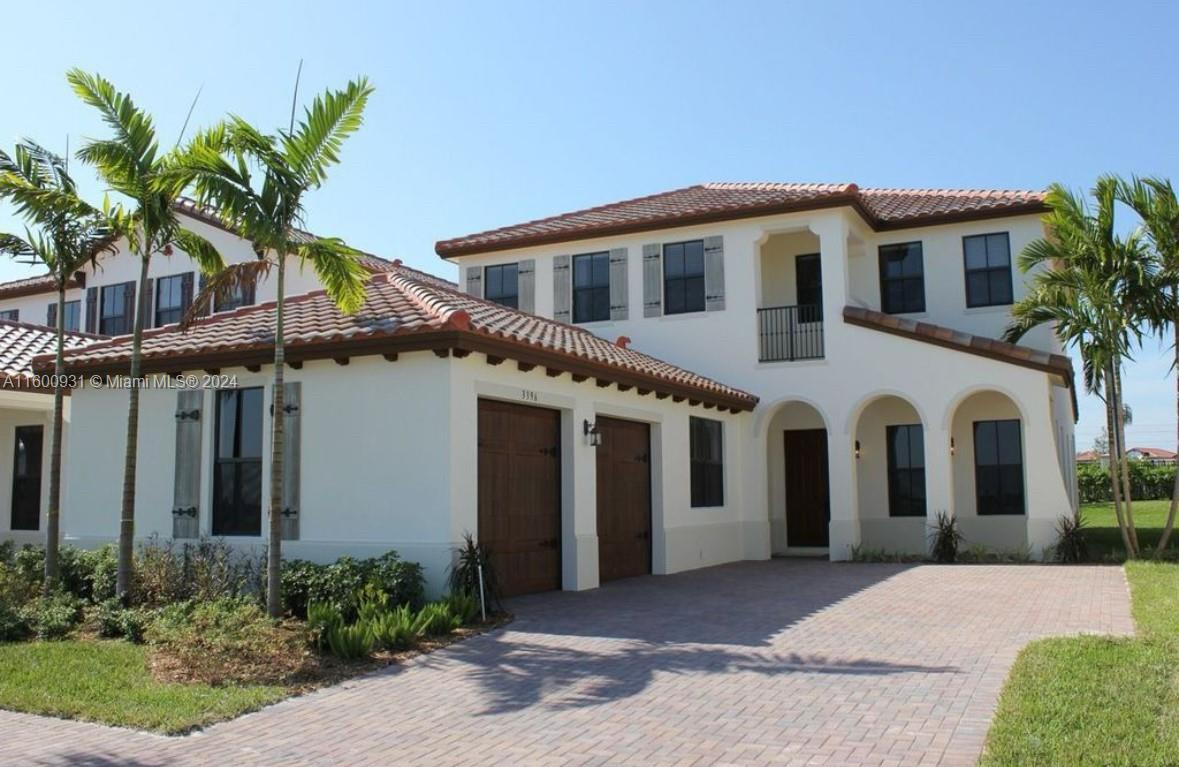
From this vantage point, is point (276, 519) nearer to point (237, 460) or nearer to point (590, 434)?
point (237, 460)

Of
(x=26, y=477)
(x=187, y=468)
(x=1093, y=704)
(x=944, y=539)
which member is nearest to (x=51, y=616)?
(x=187, y=468)

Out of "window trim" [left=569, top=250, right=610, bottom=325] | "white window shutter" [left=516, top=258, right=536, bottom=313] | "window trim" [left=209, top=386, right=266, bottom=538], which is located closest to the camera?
"window trim" [left=209, top=386, right=266, bottom=538]

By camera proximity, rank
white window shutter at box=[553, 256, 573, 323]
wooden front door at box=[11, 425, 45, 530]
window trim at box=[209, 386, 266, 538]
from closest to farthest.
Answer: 1. window trim at box=[209, 386, 266, 538]
2. wooden front door at box=[11, 425, 45, 530]
3. white window shutter at box=[553, 256, 573, 323]

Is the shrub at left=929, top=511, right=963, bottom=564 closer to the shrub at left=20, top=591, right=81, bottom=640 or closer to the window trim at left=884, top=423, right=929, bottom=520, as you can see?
the window trim at left=884, top=423, right=929, bottom=520

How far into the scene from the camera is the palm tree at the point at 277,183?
32.9 ft

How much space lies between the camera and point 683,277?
21188mm

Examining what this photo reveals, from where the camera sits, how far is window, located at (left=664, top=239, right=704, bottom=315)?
2098 centimetres

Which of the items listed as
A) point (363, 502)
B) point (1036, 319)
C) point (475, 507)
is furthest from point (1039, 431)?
point (363, 502)

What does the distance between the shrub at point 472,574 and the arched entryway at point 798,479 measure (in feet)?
35.7

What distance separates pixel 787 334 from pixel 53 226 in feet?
44.0

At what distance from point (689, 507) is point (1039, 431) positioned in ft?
21.0

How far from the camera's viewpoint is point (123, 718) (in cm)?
718

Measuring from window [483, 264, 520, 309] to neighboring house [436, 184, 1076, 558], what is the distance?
4 centimetres

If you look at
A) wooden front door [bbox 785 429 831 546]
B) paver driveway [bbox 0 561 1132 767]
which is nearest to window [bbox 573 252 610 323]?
wooden front door [bbox 785 429 831 546]
